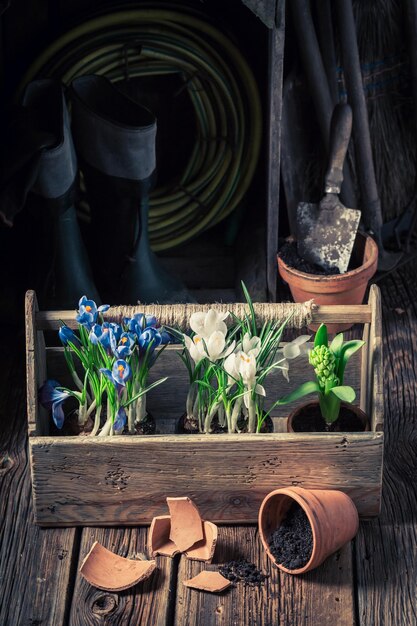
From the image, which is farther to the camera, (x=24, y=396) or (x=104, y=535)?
(x=24, y=396)

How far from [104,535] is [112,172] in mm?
979

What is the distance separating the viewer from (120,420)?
221 centimetres

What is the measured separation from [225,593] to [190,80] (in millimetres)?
1477

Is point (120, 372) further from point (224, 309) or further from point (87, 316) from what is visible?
point (224, 309)

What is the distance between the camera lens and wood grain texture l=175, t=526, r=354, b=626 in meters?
2.06

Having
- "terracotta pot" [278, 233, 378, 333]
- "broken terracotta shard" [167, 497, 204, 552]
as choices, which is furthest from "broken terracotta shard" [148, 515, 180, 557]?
"terracotta pot" [278, 233, 378, 333]

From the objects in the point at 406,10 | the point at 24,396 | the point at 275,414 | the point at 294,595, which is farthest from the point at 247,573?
the point at 406,10

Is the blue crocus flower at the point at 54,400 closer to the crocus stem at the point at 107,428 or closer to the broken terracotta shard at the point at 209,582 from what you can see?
the crocus stem at the point at 107,428

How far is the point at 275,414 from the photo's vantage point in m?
2.52

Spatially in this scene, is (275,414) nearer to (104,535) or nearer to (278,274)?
(104,535)

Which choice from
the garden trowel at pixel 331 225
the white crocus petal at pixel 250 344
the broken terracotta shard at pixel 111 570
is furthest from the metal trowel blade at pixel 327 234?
the broken terracotta shard at pixel 111 570

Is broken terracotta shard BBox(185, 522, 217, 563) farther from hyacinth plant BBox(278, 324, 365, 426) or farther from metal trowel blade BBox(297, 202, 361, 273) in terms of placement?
metal trowel blade BBox(297, 202, 361, 273)

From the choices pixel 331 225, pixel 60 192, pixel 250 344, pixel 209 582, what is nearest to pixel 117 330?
pixel 250 344

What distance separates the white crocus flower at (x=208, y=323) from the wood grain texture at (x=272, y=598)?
0.44m
